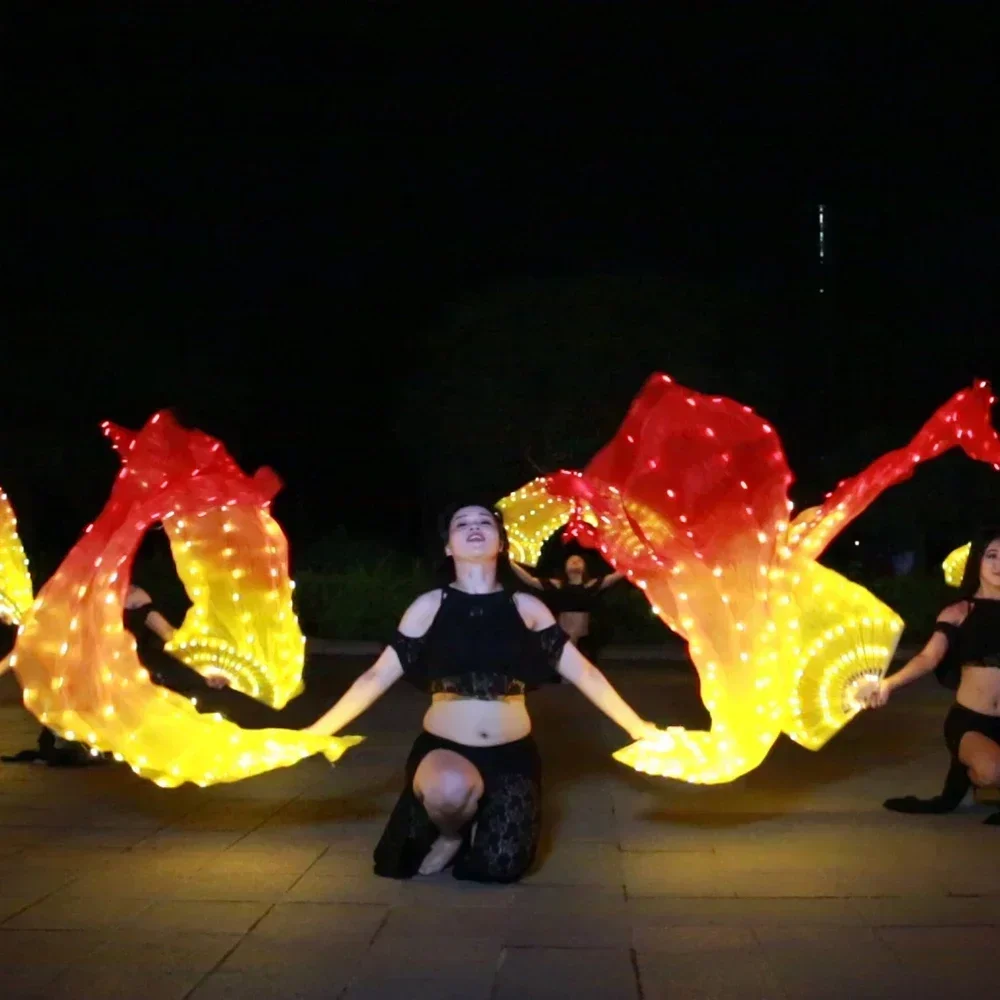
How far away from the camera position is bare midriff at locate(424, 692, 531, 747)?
22.1 ft

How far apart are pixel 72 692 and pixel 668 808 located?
3.36 meters

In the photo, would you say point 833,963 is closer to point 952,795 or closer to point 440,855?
point 440,855

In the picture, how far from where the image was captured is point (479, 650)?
22.0 ft

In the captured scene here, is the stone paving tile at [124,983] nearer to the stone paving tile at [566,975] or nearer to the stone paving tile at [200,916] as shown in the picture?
the stone paving tile at [200,916]

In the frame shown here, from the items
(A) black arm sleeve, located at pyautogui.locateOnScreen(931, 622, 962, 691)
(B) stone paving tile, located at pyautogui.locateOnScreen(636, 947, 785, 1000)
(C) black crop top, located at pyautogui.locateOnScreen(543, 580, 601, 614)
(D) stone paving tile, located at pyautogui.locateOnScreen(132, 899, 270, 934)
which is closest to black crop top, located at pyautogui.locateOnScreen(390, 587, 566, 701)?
(D) stone paving tile, located at pyautogui.locateOnScreen(132, 899, 270, 934)

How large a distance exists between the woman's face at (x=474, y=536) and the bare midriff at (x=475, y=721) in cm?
63

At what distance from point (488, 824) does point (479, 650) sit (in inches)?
29.5

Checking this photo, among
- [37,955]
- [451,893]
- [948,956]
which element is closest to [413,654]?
[451,893]

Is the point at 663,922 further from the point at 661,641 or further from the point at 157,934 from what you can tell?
the point at 661,641

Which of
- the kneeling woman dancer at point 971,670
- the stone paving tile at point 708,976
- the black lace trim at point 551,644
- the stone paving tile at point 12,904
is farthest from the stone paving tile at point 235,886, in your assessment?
the kneeling woman dancer at point 971,670

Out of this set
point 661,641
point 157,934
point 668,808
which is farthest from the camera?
point 661,641

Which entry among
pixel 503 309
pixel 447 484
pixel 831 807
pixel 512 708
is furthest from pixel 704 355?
pixel 512 708

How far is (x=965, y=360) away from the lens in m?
29.5

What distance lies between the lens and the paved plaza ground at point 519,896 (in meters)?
Answer: 5.22
